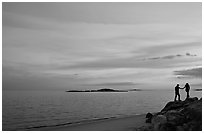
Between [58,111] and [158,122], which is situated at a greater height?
[158,122]

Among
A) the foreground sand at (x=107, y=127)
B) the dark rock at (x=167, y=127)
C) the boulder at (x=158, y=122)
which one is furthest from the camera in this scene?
the foreground sand at (x=107, y=127)

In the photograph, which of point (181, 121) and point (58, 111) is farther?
point (58, 111)

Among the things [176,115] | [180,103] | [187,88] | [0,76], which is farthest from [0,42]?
[187,88]

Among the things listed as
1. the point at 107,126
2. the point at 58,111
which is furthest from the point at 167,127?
the point at 58,111

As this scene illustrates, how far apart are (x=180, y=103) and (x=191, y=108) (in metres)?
6.11

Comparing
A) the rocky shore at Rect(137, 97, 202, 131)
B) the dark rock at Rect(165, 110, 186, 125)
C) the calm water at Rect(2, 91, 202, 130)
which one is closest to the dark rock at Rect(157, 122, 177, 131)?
the rocky shore at Rect(137, 97, 202, 131)

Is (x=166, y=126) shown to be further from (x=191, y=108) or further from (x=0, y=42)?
(x=0, y=42)

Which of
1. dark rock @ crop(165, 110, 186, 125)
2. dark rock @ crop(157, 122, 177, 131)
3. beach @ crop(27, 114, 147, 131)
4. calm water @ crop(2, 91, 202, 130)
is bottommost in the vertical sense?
calm water @ crop(2, 91, 202, 130)

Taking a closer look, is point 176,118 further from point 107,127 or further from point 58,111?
point 58,111

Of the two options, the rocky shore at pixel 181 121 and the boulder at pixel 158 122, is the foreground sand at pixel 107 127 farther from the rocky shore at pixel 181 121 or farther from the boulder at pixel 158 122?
the rocky shore at pixel 181 121

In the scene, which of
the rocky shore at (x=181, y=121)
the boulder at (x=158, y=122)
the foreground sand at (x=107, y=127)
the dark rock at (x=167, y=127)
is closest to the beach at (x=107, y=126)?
the foreground sand at (x=107, y=127)

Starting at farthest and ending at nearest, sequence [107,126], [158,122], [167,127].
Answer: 1. [107,126]
2. [158,122]
3. [167,127]

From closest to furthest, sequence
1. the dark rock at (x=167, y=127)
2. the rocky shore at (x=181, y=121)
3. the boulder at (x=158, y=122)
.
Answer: the rocky shore at (x=181, y=121), the dark rock at (x=167, y=127), the boulder at (x=158, y=122)

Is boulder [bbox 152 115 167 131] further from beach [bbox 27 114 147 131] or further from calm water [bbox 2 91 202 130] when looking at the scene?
calm water [bbox 2 91 202 130]
